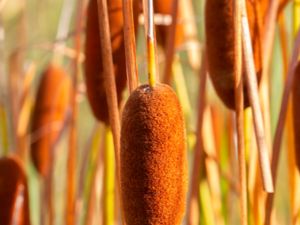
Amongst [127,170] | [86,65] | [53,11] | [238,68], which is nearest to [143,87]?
[127,170]

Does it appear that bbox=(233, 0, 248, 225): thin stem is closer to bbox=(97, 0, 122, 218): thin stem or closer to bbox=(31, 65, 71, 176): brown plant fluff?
bbox=(97, 0, 122, 218): thin stem

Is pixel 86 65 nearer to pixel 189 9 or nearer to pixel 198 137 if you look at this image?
pixel 198 137

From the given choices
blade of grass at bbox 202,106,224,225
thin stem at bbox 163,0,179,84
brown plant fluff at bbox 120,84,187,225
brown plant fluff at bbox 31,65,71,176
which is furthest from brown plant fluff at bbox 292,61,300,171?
brown plant fluff at bbox 31,65,71,176

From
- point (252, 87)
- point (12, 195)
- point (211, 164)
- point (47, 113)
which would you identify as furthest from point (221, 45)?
point (47, 113)

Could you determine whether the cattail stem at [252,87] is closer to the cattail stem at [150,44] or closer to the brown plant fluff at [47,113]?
the cattail stem at [150,44]

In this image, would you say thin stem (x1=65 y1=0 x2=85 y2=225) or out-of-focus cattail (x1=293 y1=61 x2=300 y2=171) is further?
thin stem (x1=65 y1=0 x2=85 y2=225)
